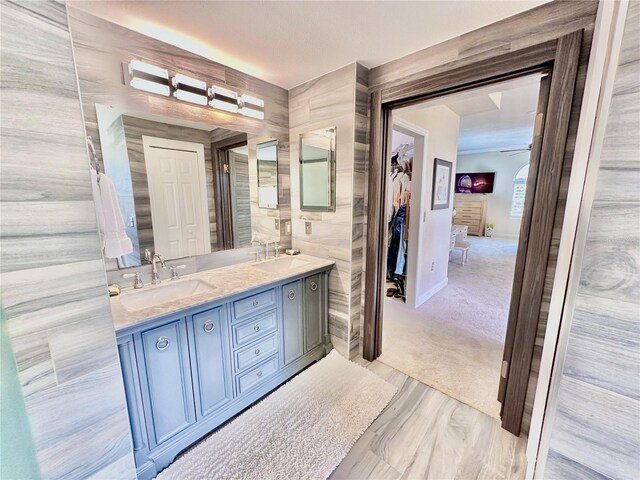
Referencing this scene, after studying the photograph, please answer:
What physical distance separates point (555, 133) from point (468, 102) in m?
2.02

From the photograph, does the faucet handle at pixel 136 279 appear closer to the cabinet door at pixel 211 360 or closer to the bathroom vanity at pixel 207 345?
the bathroom vanity at pixel 207 345

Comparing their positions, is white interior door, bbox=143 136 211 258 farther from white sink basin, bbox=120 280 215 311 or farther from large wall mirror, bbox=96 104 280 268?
white sink basin, bbox=120 280 215 311

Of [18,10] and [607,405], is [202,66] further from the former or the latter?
[607,405]

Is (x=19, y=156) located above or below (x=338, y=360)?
above

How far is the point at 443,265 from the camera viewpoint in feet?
12.3

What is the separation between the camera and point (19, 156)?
700mm

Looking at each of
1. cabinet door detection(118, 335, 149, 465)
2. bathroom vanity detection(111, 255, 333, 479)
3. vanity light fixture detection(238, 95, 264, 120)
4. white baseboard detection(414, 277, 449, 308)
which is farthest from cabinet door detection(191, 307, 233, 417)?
white baseboard detection(414, 277, 449, 308)

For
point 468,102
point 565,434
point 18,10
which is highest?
point 468,102

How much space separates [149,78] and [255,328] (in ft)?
5.45

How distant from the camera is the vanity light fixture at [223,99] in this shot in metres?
1.77

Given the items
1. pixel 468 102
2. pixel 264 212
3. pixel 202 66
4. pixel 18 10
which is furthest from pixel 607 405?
pixel 468 102

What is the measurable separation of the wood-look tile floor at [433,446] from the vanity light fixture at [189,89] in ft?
7.74

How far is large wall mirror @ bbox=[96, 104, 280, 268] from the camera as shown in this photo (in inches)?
58.6

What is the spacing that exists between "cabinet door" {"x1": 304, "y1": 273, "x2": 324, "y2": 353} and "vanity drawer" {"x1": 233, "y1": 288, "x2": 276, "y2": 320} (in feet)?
1.07
